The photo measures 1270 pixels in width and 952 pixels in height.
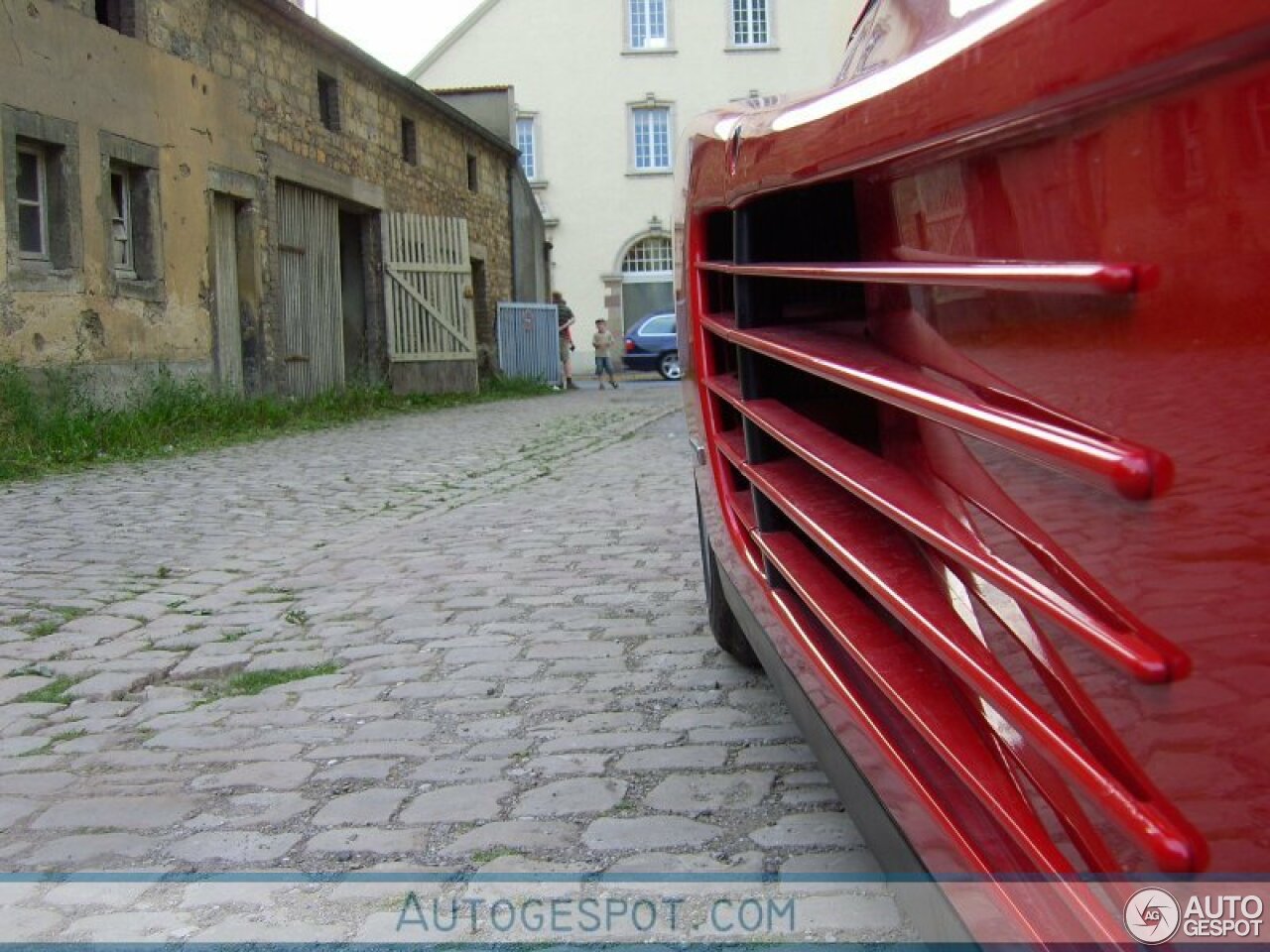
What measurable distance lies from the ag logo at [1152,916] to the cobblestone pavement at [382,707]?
1178 millimetres

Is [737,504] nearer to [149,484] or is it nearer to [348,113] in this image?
[149,484]

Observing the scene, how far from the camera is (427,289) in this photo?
1938 centimetres

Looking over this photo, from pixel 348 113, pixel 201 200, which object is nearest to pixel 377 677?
pixel 201 200

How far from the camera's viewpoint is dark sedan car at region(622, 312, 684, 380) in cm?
3162

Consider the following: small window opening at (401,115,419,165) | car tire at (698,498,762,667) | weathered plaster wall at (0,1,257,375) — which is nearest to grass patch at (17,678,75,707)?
car tire at (698,498,762,667)

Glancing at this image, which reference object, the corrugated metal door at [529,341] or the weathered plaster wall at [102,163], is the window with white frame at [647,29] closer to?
the corrugated metal door at [529,341]

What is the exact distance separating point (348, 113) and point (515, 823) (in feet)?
53.4

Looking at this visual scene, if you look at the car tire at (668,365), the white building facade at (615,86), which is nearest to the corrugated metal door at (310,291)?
the car tire at (668,365)

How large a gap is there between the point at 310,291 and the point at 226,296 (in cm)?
199

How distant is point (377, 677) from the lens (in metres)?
4.16

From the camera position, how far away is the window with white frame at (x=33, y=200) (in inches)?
455

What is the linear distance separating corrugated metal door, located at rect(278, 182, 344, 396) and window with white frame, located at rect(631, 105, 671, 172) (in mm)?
20519

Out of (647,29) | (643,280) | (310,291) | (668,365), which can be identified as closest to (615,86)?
(647,29)

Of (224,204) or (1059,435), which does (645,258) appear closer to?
(224,204)
